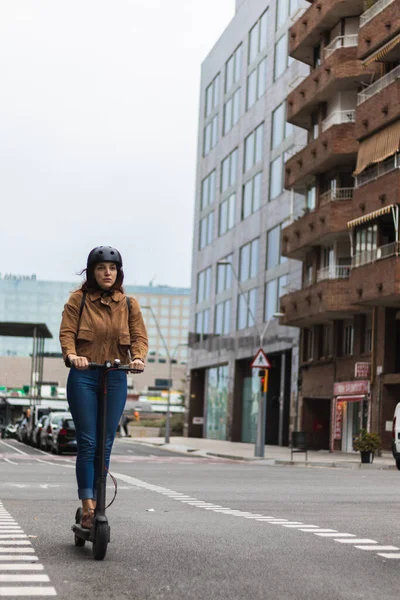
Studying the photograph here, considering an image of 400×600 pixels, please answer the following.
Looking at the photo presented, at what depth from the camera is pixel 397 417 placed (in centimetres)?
2964

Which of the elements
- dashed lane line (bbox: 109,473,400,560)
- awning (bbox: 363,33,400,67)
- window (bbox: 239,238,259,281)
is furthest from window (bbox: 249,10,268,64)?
dashed lane line (bbox: 109,473,400,560)

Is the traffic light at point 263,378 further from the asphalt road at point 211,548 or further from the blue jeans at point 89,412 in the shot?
the blue jeans at point 89,412

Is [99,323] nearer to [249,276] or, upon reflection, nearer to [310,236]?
[310,236]

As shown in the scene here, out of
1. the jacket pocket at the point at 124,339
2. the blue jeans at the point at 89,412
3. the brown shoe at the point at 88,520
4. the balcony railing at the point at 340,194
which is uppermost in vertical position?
the balcony railing at the point at 340,194

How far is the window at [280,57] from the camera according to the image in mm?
61559

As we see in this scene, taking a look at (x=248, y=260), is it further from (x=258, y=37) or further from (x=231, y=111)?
(x=258, y=37)

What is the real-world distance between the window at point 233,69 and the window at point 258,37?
278 cm

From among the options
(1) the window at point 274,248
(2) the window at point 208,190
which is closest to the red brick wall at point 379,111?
(1) the window at point 274,248

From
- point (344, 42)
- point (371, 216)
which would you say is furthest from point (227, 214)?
point (371, 216)

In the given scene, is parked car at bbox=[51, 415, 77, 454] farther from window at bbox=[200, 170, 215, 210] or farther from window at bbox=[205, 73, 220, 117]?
window at bbox=[205, 73, 220, 117]

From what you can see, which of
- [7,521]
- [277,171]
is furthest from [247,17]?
[7,521]

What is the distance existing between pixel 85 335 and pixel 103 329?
0.46 feet

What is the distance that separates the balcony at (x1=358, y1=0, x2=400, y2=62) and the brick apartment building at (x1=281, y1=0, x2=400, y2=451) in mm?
38

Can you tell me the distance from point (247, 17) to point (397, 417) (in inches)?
1821
